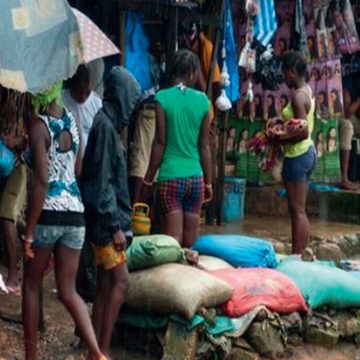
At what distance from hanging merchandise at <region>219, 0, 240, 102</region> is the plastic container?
1151 mm

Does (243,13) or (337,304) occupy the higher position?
(243,13)

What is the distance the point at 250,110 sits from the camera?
1188cm

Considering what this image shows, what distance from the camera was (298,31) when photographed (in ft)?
37.5

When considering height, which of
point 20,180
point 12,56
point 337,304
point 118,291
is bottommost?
point 337,304

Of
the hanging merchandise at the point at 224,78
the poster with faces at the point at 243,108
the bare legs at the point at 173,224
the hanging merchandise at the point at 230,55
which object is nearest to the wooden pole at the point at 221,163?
the hanging merchandise at the point at 230,55

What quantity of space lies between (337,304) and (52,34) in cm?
301

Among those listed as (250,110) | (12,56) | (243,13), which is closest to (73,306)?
(12,56)

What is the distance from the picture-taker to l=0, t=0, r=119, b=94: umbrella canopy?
16.6 feet

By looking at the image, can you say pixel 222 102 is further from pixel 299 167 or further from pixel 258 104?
pixel 258 104

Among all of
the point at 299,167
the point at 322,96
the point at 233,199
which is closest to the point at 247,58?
the point at 233,199

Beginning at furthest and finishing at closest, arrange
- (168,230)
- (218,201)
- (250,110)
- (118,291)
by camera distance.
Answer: (250,110)
(218,201)
(168,230)
(118,291)

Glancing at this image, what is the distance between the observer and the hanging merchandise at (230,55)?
9.84 metres

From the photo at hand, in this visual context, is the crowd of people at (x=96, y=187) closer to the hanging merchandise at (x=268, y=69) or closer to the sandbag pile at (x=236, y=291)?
the sandbag pile at (x=236, y=291)

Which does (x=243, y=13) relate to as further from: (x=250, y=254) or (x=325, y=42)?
(x=250, y=254)
